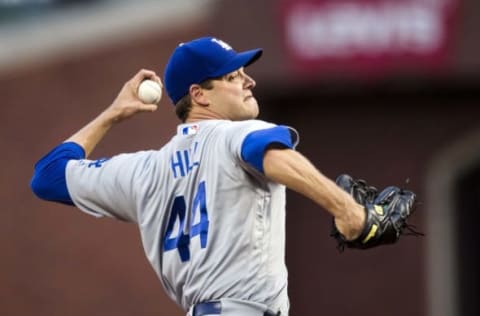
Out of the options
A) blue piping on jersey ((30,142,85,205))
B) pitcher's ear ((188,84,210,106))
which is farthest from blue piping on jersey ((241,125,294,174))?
blue piping on jersey ((30,142,85,205))

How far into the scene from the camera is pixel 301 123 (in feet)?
46.5

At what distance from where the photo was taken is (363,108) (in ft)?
46.3

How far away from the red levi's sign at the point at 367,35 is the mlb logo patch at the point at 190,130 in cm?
731

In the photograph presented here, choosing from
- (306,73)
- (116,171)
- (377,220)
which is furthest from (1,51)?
(377,220)

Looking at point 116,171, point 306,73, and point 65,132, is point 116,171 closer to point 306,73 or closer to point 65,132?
point 306,73

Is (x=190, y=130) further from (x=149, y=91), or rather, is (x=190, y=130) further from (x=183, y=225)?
(x=149, y=91)

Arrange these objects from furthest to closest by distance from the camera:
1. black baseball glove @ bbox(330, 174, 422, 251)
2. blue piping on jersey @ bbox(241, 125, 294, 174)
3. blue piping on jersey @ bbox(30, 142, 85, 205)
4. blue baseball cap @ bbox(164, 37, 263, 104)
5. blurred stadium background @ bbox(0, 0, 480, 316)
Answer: blurred stadium background @ bbox(0, 0, 480, 316), blue piping on jersey @ bbox(30, 142, 85, 205), blue baseball cap @ bbox(164, 37, 263, 104), black baseball glove @ bbox(330, 174, 422, 251), blue piping on jersey @ bbox(241, 125, 294, 174)

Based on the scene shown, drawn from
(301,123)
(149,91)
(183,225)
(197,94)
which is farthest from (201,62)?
(301,123)

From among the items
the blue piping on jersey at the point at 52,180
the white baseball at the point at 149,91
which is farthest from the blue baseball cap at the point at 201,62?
the blue piping on jersey at the point at 52,180

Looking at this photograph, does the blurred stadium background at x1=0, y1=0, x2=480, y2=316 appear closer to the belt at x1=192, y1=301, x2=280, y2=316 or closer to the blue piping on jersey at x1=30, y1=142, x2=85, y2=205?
the blue piping on jersey at x1=30, y1=142, x2=85, y2=205

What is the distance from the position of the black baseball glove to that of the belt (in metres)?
0.49

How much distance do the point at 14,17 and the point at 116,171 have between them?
28.8 feet

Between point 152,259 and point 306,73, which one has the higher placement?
point 306,73

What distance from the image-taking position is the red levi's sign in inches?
509
